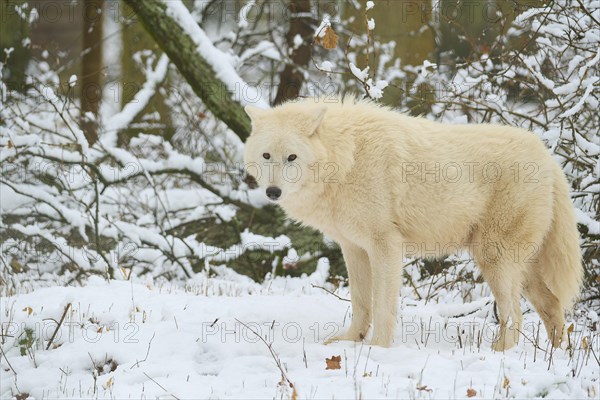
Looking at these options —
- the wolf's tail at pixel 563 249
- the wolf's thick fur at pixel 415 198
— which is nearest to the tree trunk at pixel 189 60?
the wolf's thick fur at pixel 415 198

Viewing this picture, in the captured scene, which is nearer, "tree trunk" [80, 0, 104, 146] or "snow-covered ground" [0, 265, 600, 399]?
"snow-covered ground" [0, 265, 600, 399]

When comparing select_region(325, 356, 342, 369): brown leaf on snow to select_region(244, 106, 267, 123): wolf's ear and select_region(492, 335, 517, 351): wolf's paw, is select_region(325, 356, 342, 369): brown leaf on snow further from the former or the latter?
select_region(244, 106, 267, 123): wolf's ear

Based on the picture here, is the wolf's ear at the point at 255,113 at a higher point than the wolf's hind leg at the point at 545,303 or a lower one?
higher

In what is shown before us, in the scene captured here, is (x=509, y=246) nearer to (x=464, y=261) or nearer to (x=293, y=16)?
(x=464, y=261)

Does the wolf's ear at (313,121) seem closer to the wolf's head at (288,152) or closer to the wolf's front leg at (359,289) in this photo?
the wolf's head at (288,152)

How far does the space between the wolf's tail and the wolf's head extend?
212cm

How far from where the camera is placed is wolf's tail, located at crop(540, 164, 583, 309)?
5723 millimetres

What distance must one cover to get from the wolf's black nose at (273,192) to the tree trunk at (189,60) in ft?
13.3

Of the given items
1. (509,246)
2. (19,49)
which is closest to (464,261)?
(509,246)

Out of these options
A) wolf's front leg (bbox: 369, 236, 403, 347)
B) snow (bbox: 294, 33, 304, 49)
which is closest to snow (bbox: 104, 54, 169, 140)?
snow (bbox: 294, 33, 304, 49)

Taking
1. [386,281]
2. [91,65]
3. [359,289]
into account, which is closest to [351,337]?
[359,289]

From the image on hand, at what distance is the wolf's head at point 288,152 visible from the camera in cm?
514

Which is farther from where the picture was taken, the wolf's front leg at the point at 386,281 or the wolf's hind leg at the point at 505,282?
the wolf's hind leg at the point at 505,282

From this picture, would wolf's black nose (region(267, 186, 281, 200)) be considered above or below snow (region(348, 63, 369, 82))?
below
